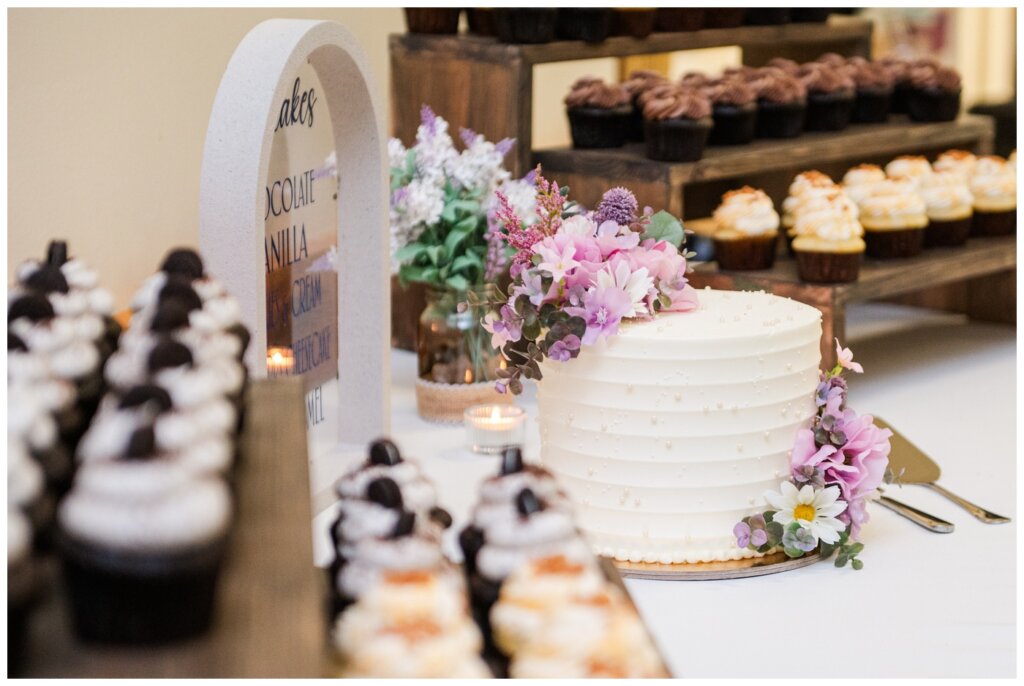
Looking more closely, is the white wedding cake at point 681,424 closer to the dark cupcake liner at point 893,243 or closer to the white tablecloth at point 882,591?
the white tablecloth at point 882,591

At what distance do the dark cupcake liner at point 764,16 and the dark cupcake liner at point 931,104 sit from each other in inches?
13.7

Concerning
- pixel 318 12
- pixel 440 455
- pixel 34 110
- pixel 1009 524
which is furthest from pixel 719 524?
pixel 318 12

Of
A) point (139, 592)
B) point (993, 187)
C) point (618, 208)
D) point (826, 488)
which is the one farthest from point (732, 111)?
point (139, 592)

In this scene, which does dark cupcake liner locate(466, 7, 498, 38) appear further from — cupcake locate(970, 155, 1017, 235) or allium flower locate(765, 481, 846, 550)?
allium flower locate(765, 481, 846, 550)

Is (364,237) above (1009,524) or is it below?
above

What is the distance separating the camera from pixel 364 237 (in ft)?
6.52

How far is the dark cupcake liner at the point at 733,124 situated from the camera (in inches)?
104

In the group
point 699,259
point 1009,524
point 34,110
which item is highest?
point 34,110

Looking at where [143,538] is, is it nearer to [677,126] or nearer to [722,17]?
[677,126]

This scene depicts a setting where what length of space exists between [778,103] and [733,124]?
0.41 feet

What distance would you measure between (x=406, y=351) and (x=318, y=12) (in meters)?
0.79

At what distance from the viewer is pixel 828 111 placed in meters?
2.82

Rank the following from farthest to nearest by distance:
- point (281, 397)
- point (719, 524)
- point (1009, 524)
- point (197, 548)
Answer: point (1009, 524) < point (719, 524) < point (281, 397) < point (197, 548)

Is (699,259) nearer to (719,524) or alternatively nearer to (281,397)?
(719,524)
